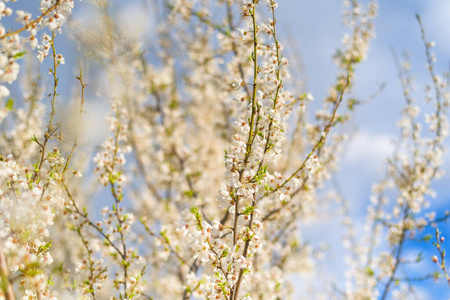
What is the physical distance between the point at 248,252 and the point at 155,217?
6440mm

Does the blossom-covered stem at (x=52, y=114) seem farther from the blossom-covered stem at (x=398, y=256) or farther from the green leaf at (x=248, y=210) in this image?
the blossom-covered stem at (x=398, y=256)

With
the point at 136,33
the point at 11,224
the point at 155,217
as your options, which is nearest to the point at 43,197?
the point at 11,224

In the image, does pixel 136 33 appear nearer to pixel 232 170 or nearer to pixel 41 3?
pixel 41 3

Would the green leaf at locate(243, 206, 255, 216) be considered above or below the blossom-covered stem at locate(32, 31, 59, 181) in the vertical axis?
below

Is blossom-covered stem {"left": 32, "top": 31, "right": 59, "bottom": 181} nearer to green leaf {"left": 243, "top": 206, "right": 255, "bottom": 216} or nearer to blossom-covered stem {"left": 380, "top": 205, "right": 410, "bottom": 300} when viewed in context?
green leaf {"left": 243, "top": 206, "right": 255, "bottom": 216}

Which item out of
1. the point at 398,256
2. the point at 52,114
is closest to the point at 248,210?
the point at 52,114

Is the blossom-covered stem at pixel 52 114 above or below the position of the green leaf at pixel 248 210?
above

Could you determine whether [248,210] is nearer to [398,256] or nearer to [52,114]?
[52,114]

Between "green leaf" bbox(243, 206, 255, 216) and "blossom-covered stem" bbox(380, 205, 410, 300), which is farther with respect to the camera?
"blossom-covered stem" bbox(380, 205, 410, 300)

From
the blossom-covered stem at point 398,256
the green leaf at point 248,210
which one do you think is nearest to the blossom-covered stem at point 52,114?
the green leaf at point 248,210

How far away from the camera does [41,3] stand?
2170mm

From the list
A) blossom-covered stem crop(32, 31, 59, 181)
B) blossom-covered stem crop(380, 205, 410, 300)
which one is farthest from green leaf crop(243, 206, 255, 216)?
blossom-covered stem crop(380, 205, 410, 300)

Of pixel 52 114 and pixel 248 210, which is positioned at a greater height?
pixel 52 114

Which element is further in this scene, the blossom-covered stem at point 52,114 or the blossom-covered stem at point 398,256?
the blossom-covered stem at point 398,256
